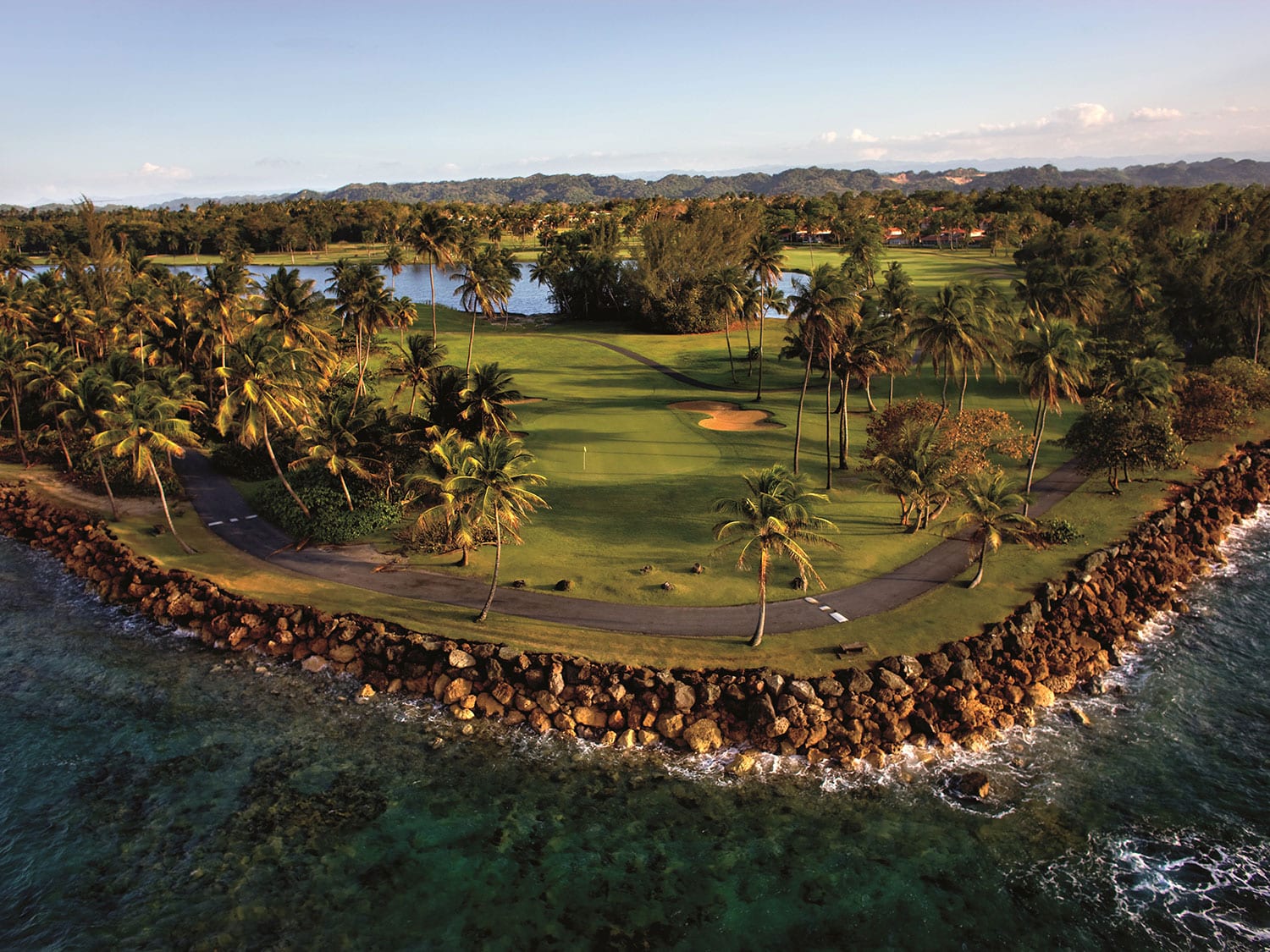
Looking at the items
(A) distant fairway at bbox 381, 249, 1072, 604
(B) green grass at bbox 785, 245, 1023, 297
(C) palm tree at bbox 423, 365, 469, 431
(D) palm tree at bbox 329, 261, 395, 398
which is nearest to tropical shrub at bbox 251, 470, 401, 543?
(A) distant fairway at bbox 381, 249, 1072, 604

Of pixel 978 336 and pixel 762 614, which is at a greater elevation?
pixel 978 336

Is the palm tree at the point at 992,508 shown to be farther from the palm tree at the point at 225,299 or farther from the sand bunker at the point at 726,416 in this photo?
the palm tree at the point at 225,299

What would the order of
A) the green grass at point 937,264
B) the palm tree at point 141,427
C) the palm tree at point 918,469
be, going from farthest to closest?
the green grass at point 937,264, the palm tree at point 141,427, the palm tree at point 918,469

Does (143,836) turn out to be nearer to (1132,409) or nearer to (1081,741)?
(1081,741)

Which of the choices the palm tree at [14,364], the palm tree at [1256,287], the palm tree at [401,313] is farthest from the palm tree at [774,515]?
the palm tree at [1256,287]

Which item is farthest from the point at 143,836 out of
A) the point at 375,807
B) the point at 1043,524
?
the point at 1043,524

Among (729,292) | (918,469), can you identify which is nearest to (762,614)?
(918,469)

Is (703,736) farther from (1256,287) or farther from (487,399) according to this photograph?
(1256,287)
